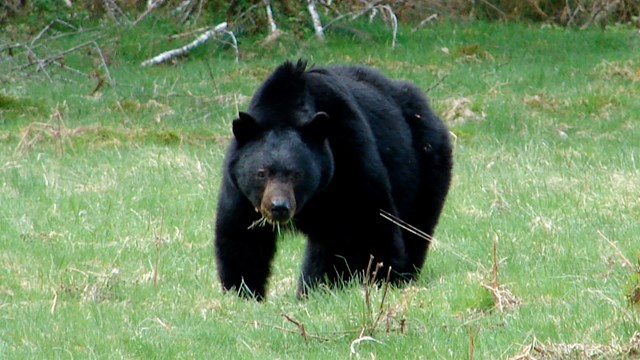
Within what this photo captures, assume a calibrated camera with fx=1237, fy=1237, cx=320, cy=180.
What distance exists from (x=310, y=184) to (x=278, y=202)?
0.37m

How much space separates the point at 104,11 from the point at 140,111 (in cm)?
698

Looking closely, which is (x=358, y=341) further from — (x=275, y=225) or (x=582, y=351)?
(x=275, y=225)

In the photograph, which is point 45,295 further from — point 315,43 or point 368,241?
point 315,43

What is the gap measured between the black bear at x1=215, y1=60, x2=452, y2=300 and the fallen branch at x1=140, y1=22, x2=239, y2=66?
1376cm

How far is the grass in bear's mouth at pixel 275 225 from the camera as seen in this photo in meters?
7.41

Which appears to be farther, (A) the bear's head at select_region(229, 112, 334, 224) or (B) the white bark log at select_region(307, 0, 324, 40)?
(B) the white bark log at select_region(307, 0, 324, 40)

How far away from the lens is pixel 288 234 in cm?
786

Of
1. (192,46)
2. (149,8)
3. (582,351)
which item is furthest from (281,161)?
(149,8)

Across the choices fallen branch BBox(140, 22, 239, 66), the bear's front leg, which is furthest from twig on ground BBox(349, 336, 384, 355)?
fallen branch BBox(140, 22, 239, 66)

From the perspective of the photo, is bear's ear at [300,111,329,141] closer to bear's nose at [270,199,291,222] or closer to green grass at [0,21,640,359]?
bear's nose at [270,199,291,222]

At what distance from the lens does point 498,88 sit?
63.3 ft

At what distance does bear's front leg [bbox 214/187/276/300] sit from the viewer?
7.59 metres

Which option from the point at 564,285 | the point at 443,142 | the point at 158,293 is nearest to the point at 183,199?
the point at 443,142

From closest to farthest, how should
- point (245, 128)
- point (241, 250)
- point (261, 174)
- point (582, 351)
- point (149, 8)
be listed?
point (582, 351) < point (261, 174) < point (245, 128) < point (241, 250) < point (149, 8)
